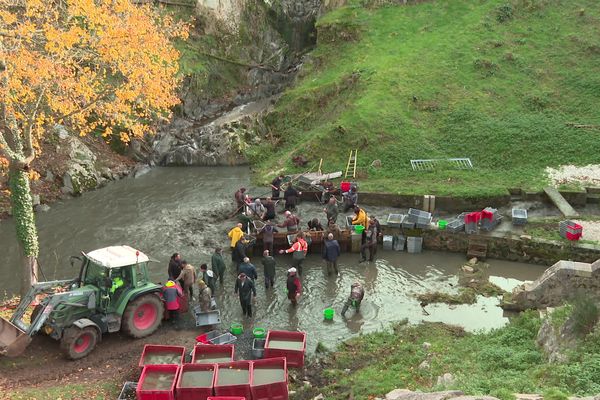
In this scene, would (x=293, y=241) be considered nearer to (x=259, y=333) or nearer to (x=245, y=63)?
(x=259, y=333)

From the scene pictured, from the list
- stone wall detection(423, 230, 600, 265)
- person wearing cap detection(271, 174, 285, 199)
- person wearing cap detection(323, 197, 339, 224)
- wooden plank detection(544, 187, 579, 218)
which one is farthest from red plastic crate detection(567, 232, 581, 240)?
person wearing cap detection(271, 174, 285, 199)

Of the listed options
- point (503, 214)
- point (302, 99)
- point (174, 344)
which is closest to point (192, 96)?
point (302, 99)

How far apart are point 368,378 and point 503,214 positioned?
1139cm

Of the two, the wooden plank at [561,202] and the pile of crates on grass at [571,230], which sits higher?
the wooden plank at [561,202]

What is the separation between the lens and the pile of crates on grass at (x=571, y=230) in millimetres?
17688

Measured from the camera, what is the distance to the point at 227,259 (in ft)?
60.7

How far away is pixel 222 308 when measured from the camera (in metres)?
15.4

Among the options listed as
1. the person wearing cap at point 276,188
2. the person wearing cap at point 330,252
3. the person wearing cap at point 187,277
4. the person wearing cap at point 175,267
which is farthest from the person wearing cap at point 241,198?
the person wearing cap at point 187,277

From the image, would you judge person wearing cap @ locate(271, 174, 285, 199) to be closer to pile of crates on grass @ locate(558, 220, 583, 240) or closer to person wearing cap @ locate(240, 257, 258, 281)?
person wearing cap @ locate(240, 257, 258, 281)

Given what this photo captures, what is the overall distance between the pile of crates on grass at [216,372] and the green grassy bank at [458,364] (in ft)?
2.48

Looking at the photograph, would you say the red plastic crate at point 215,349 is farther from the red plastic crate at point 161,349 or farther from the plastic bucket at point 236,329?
the plastic bucket at point 236,329

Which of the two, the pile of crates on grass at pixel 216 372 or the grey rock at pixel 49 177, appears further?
the grey rock at pixel 49 177

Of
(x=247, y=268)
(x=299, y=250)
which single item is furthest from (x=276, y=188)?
(x=247, y=268)

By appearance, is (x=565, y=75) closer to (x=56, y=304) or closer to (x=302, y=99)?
(x=302, y=99)
